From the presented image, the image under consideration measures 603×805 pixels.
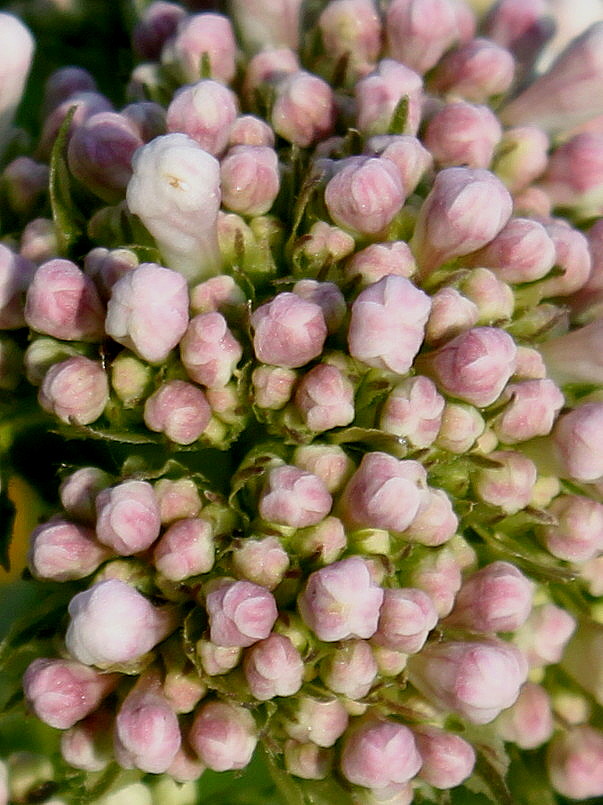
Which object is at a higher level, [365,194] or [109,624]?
[365,194]

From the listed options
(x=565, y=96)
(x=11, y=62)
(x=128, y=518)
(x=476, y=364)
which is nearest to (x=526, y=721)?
(x=476, y=364)

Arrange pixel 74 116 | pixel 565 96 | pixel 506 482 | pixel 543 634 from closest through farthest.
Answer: pixel 506 482 → pixel 543 634 → pixel 74 116 → pixel 565 96

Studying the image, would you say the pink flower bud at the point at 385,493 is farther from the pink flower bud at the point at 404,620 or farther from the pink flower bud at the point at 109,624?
the pink flower bud at the point at 109,624

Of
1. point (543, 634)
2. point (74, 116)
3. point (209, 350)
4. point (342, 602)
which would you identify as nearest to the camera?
point (342, 602)

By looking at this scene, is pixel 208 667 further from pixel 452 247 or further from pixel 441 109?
pixel 441 109

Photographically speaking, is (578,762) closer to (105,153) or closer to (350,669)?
(350,669)

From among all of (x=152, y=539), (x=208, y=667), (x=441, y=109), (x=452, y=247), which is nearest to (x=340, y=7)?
(x=441, y=109)
